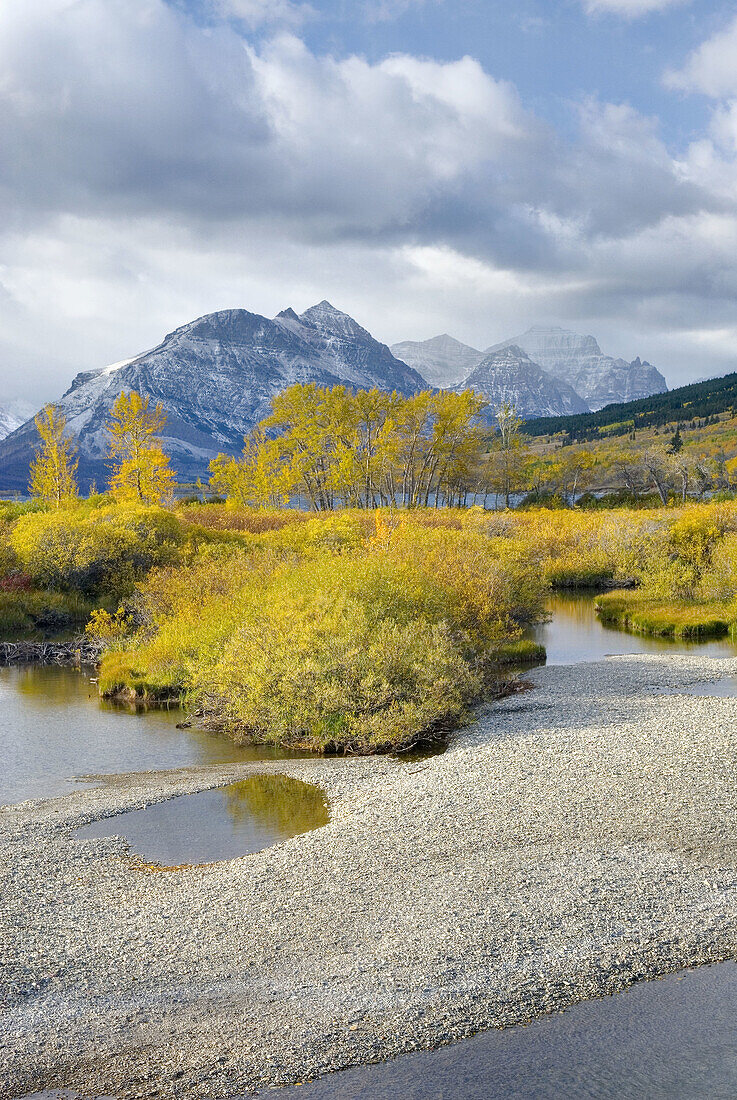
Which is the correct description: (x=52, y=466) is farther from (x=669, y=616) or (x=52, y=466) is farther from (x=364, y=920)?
(x=364, y=920)

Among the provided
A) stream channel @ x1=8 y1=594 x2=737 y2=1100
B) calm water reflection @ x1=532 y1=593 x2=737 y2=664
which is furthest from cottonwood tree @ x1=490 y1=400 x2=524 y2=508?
stream channel @ x1=8 y1=594 x2=737 y2=1100

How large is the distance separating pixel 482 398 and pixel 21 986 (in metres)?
81.4

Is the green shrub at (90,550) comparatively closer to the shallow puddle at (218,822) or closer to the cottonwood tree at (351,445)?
the shallow puddle at (218,822)

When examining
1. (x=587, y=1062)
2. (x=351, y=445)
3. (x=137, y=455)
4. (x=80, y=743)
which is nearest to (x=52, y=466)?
(x=137, y=455)

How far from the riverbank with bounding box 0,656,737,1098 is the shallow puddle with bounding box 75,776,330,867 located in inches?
18.1

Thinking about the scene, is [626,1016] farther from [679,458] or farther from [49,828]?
[679,458]

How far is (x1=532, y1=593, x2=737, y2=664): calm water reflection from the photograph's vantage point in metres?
32.7

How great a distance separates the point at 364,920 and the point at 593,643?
2647 cm

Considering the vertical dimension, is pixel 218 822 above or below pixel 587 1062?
above

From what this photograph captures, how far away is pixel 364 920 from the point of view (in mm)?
10648

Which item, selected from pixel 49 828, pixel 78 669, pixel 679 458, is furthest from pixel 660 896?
pixel 679 458

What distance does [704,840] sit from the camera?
13.1 m

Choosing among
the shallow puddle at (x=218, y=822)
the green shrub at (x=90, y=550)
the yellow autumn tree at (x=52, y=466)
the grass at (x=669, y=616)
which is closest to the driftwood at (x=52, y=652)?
the green shrub at (x=90, y=550)

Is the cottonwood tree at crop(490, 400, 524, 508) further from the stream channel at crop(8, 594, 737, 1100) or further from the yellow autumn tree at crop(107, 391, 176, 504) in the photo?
the stream channel at crop(8, 594, 737, 1100)
